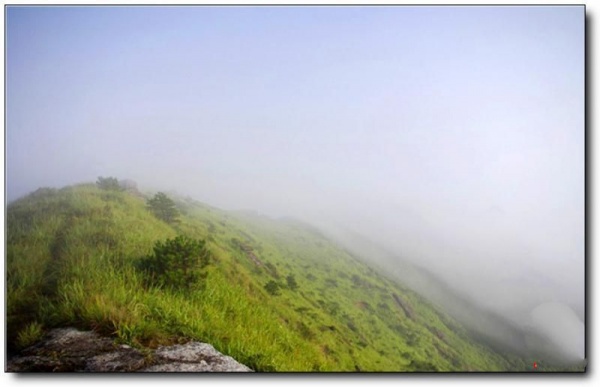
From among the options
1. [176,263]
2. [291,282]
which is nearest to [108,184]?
[176,263]

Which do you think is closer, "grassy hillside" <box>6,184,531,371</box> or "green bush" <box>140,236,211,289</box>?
"grassy hillside" <box>6,184,531,371</box>

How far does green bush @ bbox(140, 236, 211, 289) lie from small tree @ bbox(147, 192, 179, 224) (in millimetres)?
291

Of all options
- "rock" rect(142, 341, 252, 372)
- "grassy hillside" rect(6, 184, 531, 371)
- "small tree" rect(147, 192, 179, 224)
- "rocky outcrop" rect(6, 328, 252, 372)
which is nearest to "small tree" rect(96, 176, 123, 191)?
"grassy hillside" rect(6, 184, 531, 371)

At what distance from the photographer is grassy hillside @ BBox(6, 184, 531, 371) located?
424 cm

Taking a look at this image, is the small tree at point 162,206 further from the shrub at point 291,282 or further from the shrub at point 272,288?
the shrub at point 291,282

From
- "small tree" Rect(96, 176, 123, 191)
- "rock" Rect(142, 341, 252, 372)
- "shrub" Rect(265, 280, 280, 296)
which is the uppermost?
"small tree" Rect(96, 176, 123, 191)

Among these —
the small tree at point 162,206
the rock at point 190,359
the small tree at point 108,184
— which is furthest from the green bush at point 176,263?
the small tree at point 108,184

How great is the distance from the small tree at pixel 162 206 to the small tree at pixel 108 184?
343 millimetres

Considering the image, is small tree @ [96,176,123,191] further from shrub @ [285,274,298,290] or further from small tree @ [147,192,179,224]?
shrub @ [285,274,298,290]

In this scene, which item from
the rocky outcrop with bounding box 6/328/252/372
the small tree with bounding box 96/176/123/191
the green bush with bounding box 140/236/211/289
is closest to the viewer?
the rocky outcrop with bounding box 6/328/252/372

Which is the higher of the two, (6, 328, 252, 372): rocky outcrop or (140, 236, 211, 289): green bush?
(140, 236, 211, 289): green bush

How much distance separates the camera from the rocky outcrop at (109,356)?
400cm

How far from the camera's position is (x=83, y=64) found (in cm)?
482

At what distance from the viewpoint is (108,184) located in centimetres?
472
